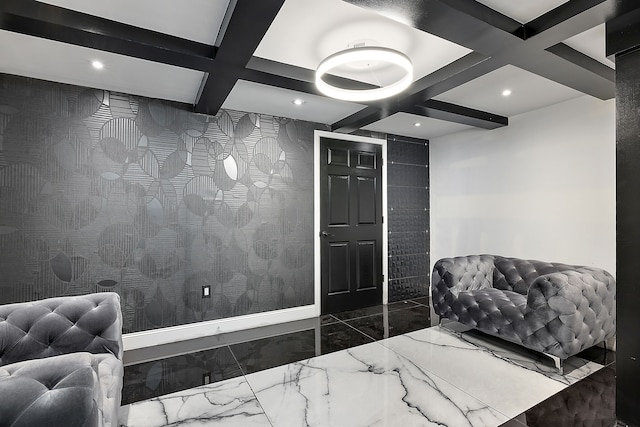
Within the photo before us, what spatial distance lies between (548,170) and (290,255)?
3.17 m

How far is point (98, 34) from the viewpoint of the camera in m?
1.94

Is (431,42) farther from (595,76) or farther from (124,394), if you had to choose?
(124,394)

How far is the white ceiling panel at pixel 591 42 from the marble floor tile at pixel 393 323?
2904 millimetres

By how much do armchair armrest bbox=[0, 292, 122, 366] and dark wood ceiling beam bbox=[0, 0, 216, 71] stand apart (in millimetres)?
1651

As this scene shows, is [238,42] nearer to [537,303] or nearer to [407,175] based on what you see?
[537,303]

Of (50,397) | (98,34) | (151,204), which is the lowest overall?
(50,397)

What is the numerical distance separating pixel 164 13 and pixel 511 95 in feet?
10.6

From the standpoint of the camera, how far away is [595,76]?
2625 millimetres

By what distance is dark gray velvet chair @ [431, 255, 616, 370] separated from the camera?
258 centimetres

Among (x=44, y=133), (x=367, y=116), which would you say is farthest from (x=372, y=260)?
(x=44, y=133)

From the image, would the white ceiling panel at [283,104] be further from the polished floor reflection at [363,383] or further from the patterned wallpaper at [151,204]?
the polished floor reflection at [363,383]

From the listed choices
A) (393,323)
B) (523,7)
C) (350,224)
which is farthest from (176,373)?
(523,7)

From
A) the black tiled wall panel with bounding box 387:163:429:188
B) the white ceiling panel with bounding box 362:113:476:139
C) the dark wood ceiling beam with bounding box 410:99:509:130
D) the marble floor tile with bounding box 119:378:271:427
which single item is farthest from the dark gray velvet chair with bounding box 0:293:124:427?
the black tiled wall panel with bounding box 387:163:429:188

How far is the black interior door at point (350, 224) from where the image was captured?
14.0 feet
